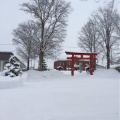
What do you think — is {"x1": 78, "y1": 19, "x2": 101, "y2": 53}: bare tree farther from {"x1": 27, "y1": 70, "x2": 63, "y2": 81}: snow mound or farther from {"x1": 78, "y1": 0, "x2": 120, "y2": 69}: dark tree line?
{"x1": 27, "y1": 70, "x2": 63, "y2": 81}: snow mound

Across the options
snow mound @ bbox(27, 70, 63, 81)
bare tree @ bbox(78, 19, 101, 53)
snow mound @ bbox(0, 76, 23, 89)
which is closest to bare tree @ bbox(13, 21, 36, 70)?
bare tree @ bbox(78, 19, 101, 53)

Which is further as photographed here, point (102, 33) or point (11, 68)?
point (102, 33)

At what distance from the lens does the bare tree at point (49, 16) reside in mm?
33812

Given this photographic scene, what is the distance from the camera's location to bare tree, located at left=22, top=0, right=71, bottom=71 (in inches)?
1331

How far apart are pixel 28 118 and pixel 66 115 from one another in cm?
124

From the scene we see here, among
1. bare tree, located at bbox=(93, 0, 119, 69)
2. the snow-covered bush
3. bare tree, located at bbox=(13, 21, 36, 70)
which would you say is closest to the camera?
the snow-covered bush

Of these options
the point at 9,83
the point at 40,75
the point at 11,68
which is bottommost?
the point at 9,83

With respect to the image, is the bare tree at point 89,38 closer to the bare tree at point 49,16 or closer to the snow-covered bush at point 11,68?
the bare tree at point 49,16

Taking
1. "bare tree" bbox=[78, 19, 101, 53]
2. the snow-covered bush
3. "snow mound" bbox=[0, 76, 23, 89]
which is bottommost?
"snow mound" bbox=[0, 76, 23, 89]

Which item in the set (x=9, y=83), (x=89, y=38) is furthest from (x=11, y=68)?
(x=89, y=38)

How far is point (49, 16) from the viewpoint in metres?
34.4

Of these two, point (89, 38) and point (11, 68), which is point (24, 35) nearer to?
point (89, 38)

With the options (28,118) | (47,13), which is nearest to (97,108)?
(28,118)

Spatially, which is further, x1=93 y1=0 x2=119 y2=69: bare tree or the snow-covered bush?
x1=93 y1=0 x2=119 y2=69: bare tree
